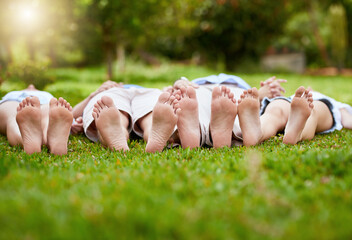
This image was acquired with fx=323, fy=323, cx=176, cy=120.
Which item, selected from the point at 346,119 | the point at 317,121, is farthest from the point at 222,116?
the point at 346,119

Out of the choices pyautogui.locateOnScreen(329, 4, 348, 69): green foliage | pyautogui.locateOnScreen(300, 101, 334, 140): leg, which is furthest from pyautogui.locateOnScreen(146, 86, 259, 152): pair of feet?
pyautogui.locateOnScreen(329, 4, 348, 69): green foliage

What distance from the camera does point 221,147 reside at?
2.36 meters

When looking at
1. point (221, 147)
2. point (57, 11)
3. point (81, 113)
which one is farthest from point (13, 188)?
point (57, 11)

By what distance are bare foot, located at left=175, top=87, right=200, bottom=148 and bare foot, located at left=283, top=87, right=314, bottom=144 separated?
68 centimetres

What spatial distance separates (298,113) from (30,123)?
1.92 meters

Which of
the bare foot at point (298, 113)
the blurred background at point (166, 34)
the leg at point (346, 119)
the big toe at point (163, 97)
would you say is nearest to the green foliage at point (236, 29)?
the blurred background at point (166, 34)

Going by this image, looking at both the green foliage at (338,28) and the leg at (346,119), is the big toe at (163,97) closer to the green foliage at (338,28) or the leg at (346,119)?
the leg at (346,119)

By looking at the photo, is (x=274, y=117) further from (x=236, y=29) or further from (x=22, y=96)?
(x=236, y=29)

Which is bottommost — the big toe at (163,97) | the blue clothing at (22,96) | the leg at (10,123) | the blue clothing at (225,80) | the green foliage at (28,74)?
the green foliage at (28,74)

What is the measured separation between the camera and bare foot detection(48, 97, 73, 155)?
2.27 m

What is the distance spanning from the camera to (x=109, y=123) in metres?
2.33

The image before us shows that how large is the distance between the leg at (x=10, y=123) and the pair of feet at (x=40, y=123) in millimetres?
251

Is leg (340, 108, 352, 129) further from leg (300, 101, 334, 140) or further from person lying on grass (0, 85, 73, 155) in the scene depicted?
person lying on grass (0, 85, 73, 155)

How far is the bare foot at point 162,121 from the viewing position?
7.26 feet
